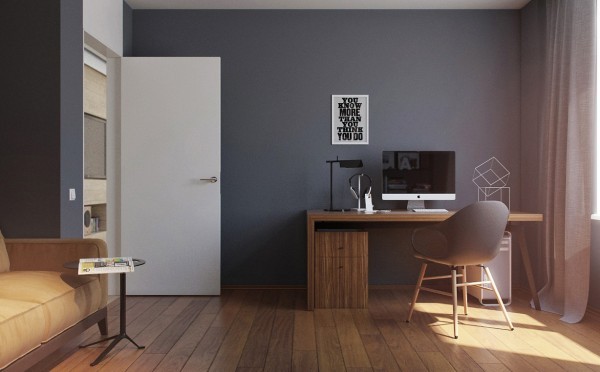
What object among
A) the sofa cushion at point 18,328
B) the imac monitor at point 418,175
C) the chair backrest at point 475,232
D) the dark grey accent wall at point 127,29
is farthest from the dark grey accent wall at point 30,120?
the imac monitor at point 418,175

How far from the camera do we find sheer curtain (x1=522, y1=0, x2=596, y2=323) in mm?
3609

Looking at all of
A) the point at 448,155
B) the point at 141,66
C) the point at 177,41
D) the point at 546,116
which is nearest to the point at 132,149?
the point at 141,66

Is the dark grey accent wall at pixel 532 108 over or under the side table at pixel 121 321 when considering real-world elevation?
over

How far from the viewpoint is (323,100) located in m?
4.66

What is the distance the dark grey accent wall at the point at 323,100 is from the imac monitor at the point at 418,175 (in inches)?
10.4

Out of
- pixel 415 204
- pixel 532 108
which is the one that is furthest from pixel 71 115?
pixel 532 108

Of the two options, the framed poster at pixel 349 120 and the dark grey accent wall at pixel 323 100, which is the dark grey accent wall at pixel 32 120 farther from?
the framed poster at pixel 349 120

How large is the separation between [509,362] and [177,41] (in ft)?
11.7

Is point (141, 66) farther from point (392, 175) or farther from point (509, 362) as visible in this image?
point (509, 362)

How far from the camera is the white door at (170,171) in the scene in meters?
4.40

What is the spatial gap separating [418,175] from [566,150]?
1.09 m

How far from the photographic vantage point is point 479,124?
15.3 ft

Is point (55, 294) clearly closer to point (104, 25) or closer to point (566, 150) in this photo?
point (104, 25)

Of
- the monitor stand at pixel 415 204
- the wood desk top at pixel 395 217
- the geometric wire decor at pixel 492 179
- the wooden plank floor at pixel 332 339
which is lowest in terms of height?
the wooden plank floor at pixel 332 339
